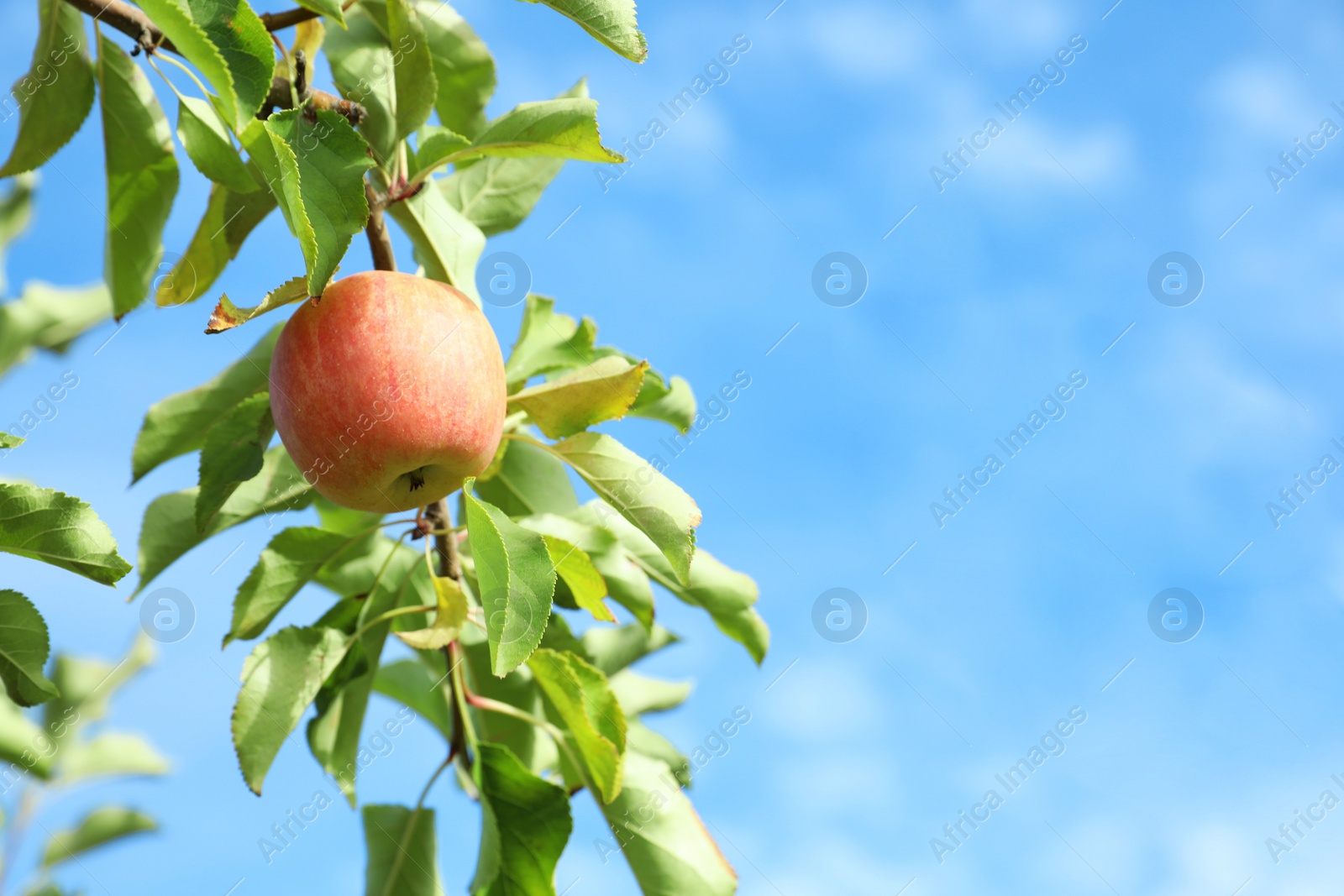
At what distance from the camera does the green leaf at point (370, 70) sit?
1706 millimetres

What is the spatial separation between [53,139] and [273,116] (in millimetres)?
852

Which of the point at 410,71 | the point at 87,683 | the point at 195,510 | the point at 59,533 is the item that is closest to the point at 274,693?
the point at 195,510

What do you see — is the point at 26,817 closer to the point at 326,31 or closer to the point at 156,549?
the point at 156,549

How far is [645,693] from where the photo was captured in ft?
8.37

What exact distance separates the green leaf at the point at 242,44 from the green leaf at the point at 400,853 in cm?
136

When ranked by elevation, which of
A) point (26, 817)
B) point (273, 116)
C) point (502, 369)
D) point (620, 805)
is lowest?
point (26, 817)

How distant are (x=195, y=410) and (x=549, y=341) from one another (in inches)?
24.9

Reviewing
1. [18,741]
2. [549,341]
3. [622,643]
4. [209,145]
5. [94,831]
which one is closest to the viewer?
[209,145]

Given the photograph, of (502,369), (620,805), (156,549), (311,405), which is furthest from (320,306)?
(620,805)

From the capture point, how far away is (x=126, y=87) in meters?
1.84

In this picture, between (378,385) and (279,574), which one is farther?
(279,574)

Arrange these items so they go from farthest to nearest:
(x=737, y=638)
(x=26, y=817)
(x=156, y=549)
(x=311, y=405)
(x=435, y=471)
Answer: (x=26, y=817) → (x=737, y=638) → (x=156, y=549) → (x=435, y=471) → (x=311, y=405)

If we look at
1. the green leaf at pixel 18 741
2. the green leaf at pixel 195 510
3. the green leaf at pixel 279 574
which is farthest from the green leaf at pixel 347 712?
the green leaf at pixel 18 741

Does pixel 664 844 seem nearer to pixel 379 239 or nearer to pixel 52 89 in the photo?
pixel 379 239
